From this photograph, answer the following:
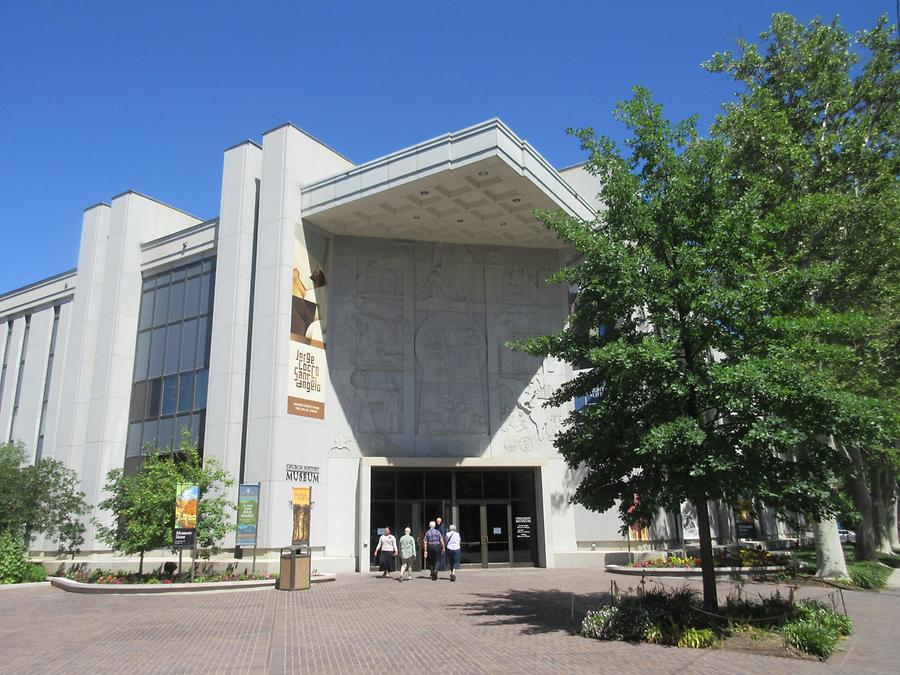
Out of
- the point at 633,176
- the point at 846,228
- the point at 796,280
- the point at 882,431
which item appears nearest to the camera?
the point at 882,431

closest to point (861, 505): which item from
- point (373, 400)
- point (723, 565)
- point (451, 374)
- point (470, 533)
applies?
point (723, 565)

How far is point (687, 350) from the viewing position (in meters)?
12.6

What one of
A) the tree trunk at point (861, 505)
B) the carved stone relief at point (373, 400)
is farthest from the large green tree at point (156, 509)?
the tree trunk at point (861, 505)

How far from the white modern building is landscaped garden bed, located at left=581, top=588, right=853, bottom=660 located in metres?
14.2

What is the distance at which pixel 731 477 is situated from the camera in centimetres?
1148

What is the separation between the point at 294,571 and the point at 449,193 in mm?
14499

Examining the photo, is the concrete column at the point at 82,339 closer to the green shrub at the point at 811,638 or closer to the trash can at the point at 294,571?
the trash can at the point at 294,571

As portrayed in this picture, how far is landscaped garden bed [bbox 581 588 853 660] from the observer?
1048cm

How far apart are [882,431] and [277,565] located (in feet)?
58.3

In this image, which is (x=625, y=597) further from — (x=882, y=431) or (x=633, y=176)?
(x=633, y=176)

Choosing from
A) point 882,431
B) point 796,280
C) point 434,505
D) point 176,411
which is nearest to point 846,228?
point 796,280

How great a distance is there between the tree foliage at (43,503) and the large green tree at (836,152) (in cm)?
2666

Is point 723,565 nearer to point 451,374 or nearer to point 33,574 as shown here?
point 451,374

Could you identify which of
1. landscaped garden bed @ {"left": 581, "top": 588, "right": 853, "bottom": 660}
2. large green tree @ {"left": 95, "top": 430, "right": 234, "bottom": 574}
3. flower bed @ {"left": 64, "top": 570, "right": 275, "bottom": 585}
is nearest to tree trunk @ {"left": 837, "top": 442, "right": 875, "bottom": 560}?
landscaped garden bed @ {"left": 581, "top": 588, "right": 853, "bottom": 660}
